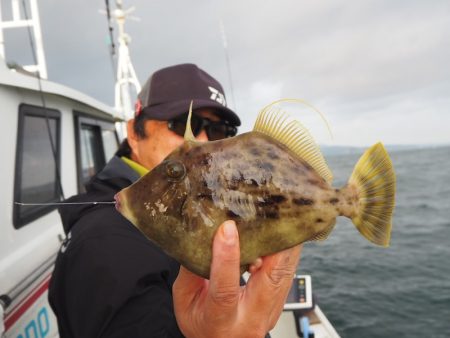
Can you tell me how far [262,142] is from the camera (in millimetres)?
1548

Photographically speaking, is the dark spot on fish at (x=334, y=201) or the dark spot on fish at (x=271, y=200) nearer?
the dark spot on fish at (x=271, y=200)

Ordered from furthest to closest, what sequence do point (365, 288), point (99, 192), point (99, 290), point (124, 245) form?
point (365, 288)
point (99, 192)
point (124, 245)
point (99, 290)

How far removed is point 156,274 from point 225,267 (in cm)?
70

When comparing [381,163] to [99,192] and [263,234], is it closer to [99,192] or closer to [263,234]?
[263,234]

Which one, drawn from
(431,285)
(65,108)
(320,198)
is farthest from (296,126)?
(431,285)

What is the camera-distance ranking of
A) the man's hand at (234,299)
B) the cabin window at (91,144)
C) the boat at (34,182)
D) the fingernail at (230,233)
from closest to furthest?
1. the fingernail at (230,233)
2. the man's hand at (234,299)
3. the boat at (34,182)
4. the cabin window at (91,144)

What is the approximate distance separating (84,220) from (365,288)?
1051 centimetres

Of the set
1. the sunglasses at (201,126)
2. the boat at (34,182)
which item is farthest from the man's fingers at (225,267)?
the boat at (34,182)

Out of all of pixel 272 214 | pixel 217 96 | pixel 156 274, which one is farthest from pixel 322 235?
pixel 217 96

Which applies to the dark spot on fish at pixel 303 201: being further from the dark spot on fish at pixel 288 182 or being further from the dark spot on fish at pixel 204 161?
the dark spot on fish at pixel 204 161

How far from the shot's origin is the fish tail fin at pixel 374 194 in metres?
1.62

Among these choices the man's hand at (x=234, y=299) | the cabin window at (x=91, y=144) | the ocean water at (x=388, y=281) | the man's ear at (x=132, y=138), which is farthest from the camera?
the ocean water at (x=388, y=281)

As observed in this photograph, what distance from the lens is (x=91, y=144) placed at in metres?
7.11

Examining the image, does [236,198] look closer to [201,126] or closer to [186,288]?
[186,288]
